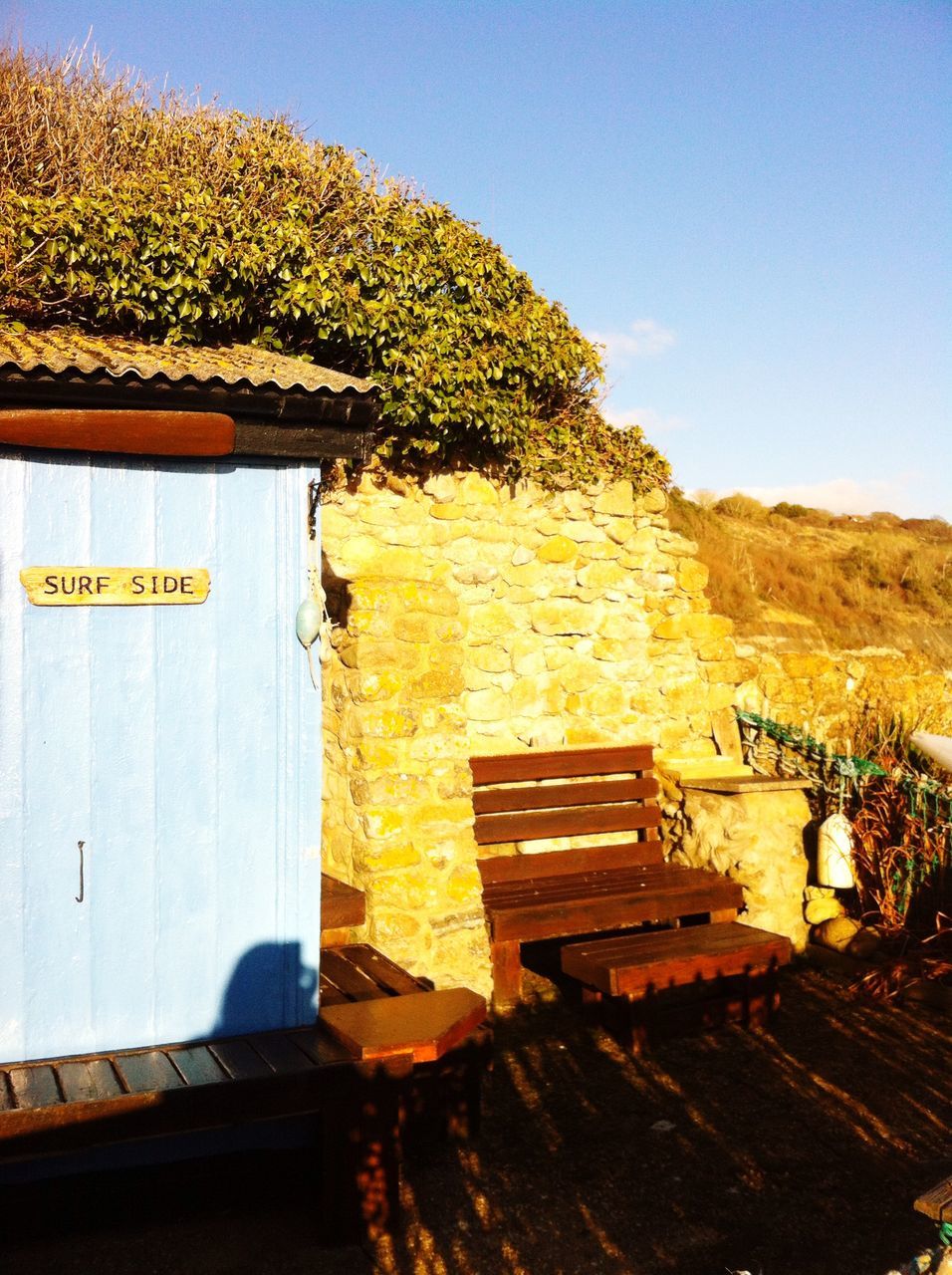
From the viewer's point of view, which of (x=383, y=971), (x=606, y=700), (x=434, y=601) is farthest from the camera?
(x=606, y=700)

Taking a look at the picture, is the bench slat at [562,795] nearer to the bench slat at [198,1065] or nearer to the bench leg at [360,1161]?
the bench leg at [360,1161]

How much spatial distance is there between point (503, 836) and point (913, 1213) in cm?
290

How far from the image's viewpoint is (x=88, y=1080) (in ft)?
11.1

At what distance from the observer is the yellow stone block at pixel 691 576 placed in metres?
7.30

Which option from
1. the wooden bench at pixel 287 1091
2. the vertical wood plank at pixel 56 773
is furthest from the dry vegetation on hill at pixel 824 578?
the vertical wood plank at pixel 56 773

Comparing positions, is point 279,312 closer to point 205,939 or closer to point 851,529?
point 205,939

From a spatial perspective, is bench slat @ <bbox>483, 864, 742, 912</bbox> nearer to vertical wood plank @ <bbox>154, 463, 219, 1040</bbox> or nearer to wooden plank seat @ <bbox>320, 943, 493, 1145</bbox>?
wooden plank seat @ <bbox>320, 943, 493, 1145</bbox>

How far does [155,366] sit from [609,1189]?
11.0ft

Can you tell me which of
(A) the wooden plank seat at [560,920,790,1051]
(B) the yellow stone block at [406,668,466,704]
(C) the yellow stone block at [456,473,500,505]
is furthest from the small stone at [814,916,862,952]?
(C) the yellow stone block at [456,473,500,505]

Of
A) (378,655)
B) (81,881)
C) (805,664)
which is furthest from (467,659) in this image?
(81,881)

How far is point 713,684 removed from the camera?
735 centimetres

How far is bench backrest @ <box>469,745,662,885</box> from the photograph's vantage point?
6.27m

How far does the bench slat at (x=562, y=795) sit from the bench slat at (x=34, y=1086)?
317 centimetres

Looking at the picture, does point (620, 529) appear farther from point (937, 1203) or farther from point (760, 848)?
point (937, 1203)
